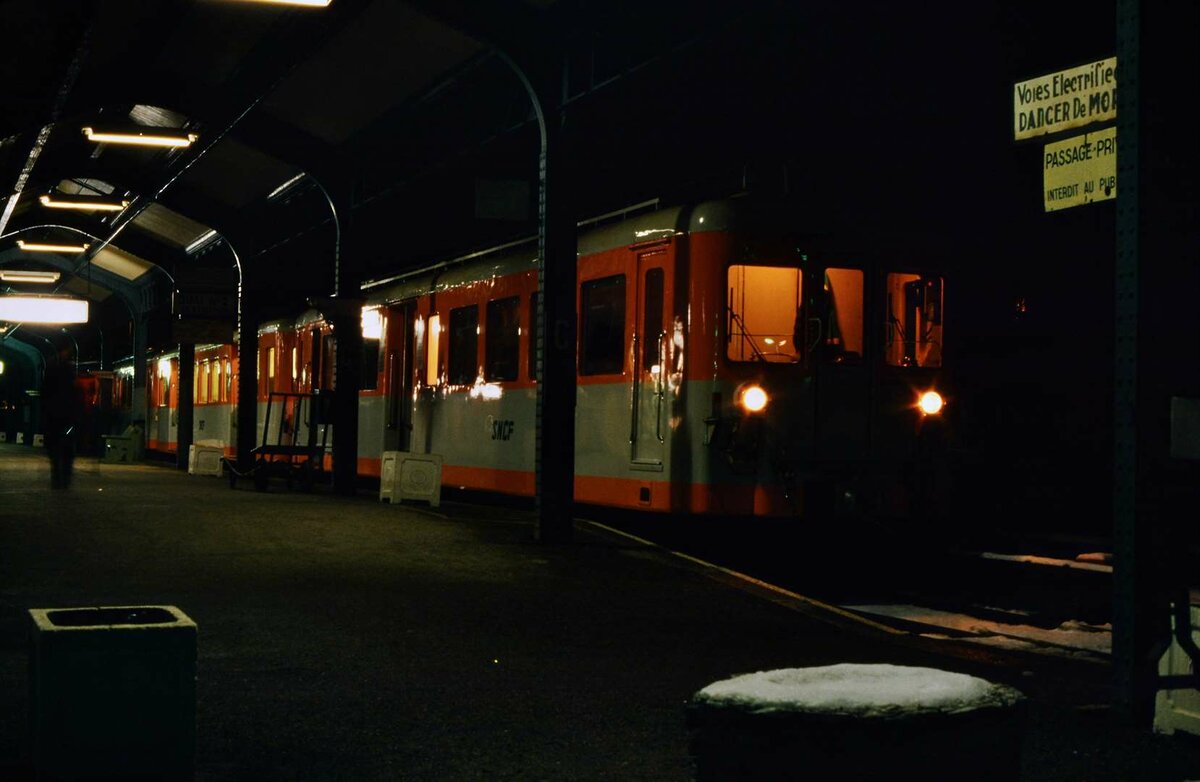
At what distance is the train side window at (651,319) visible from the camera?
13.2 meters

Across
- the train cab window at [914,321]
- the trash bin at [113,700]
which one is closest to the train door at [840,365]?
the train cab window at [914,321]

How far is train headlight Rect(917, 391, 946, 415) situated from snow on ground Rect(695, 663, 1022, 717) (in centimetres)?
1017

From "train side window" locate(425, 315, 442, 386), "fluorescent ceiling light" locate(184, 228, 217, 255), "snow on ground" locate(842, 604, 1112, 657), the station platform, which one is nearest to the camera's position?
the station platform

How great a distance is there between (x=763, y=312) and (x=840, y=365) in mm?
814

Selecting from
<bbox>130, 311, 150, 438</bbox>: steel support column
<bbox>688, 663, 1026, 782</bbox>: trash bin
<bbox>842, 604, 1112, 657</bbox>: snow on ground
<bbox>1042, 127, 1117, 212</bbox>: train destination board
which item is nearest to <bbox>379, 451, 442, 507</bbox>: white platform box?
<bbox>842, 604, 1112, 657</bbox>: snow on ground

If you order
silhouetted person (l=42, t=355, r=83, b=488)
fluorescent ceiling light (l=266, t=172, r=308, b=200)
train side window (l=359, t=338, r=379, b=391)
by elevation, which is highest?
Result: fluorescent ceiling light (l=266, t=172, r=308, b=200)

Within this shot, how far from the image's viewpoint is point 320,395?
2127cm

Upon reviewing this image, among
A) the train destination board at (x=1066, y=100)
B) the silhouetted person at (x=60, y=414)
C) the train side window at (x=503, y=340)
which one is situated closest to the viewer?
the train destination board at (x=1066, y=100)

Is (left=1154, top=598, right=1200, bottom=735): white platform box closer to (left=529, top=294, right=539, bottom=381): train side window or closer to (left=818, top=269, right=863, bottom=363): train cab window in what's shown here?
(left=818, top=269, right=863, bottom=363): train cab window

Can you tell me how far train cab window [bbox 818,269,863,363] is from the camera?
13008mm

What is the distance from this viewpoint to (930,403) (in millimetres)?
13195

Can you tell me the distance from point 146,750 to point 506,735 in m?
1.70

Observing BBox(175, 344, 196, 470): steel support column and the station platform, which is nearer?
the station platform

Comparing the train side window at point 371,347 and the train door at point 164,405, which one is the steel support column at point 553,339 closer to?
the train side window at point 371,347
